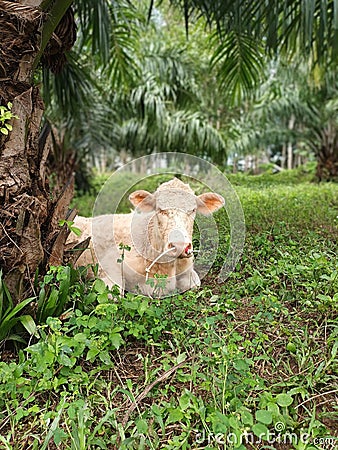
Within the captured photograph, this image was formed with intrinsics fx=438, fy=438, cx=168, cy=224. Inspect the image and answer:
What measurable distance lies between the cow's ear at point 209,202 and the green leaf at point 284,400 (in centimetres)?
125

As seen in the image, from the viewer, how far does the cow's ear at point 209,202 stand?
100 inches

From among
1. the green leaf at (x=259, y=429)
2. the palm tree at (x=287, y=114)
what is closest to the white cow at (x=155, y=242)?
the green leaf at (x=259, y=429)

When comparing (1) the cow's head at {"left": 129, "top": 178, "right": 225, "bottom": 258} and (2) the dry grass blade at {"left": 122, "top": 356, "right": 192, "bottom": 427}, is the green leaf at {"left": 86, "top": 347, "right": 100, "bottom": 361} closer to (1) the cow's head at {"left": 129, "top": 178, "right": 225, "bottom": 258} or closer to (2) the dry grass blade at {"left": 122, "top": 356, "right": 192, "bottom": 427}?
(2) the dry grass blade at {"left": 122, "top": 356, "right": 192, "bottom": 427}

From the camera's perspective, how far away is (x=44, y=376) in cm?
170

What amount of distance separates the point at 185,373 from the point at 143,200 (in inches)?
42.1

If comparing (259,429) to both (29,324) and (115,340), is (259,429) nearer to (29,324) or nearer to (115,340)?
(115,340)

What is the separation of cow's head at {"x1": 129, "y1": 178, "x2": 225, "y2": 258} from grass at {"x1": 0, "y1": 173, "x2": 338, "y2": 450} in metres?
0.30

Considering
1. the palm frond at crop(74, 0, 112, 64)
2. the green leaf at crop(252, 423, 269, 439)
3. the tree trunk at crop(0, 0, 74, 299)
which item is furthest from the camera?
the palm frond at crop(74, 0, 112, 64)

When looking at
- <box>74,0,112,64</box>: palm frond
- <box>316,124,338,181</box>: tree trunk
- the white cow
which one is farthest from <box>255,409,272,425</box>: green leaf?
<box>316,124,338,181</box>: tree trunk

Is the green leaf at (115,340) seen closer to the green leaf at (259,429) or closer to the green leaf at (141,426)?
the green leaf at (141,426)

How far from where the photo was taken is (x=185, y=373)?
71.9 inches

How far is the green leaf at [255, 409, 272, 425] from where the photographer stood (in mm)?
1444

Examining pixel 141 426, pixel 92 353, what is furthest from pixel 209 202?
pixel 141 426

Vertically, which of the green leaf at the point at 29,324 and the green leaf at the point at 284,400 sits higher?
the green leaf at the point at 29,324
